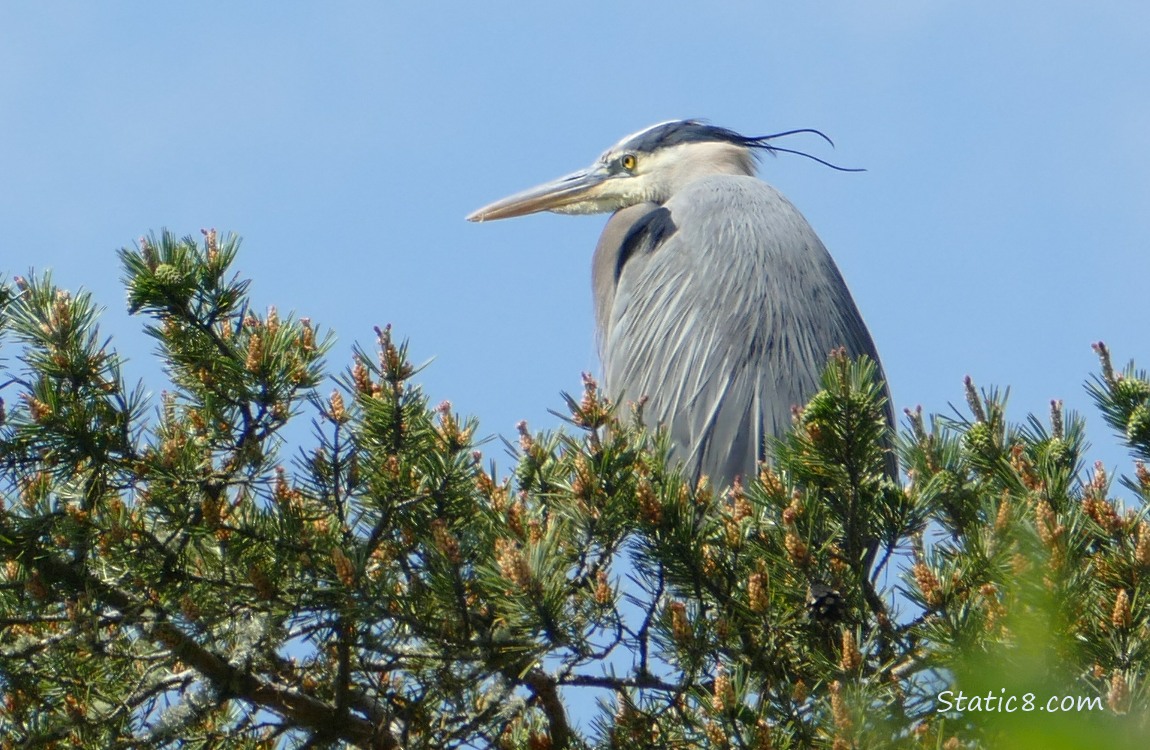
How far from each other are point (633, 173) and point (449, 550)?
3482mm

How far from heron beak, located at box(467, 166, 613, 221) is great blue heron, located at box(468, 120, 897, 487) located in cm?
51

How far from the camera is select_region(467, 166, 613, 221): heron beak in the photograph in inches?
192

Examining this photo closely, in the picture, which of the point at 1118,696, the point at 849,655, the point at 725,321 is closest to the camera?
the point at 1118,696

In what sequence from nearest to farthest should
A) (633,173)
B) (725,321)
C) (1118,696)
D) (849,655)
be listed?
(1118,696) < (849,655) < (725,321) < (633,173)

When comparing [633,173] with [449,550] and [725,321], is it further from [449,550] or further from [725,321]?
[449,550]

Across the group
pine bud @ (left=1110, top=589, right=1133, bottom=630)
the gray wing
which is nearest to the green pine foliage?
pine bud @ (left=1110, top=589, right=1133, bottom=630)

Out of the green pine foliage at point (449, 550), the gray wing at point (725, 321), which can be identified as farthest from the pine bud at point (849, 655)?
the gray wing at point (725, 321)

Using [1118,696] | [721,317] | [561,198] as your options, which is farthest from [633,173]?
[1118,696]

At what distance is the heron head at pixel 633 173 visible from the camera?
481 cm

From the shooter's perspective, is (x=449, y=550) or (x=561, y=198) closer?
(x=449, y=550)

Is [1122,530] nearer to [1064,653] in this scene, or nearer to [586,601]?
[1064,653]

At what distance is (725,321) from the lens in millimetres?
3418

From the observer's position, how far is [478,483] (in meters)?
1.75

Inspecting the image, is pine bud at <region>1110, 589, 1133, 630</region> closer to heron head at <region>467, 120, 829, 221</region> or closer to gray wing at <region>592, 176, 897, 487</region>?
gray wing at <region>592, 176, 897, 487</region>
